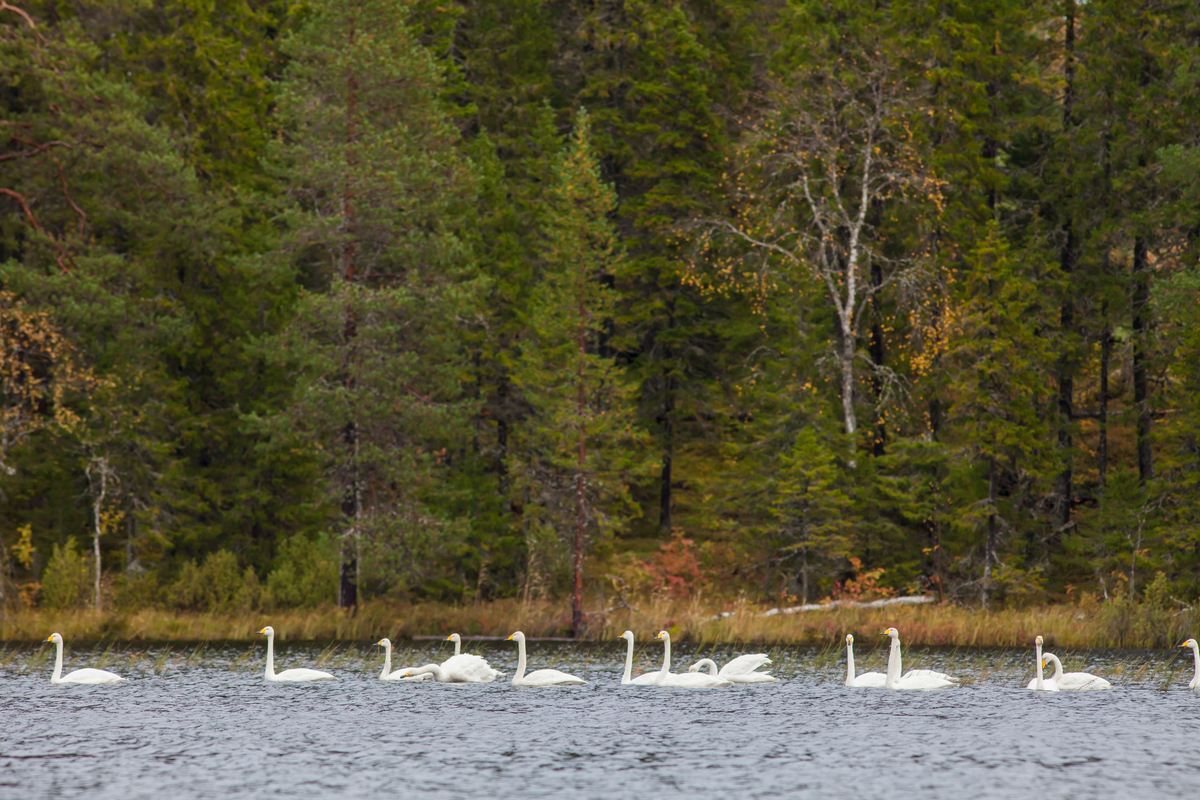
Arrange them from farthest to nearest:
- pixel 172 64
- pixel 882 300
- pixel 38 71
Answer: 1. pixel 882 300
2. pixel 172 64
3. pixel 38 71

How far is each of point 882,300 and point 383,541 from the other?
1888 cm

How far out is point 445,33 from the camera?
47438 mm

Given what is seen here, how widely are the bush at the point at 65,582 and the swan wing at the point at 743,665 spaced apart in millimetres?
19624

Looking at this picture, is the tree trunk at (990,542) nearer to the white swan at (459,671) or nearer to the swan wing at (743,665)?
the swan wing at (743,665)

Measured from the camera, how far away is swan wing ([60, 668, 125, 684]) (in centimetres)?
2408

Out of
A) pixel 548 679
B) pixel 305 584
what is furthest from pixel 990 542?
pixel 305 584

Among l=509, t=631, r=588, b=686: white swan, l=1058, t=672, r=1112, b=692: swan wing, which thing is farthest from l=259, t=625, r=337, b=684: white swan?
l=1058, t=672, r=1112, b=692: swan wing

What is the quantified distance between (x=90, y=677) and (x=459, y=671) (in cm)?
686

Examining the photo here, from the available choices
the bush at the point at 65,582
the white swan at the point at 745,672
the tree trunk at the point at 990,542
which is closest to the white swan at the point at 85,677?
Answer: the white swan at the point at 745,672

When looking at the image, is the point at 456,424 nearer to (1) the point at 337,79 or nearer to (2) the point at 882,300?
(1) the point at 337,79

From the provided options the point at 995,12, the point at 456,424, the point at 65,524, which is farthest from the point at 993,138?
the point at 65,524

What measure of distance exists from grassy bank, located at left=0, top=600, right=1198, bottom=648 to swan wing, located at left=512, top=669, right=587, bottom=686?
905 centimetres

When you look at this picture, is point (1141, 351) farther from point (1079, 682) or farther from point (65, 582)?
point (65, 582)

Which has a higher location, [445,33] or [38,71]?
[445,33]
